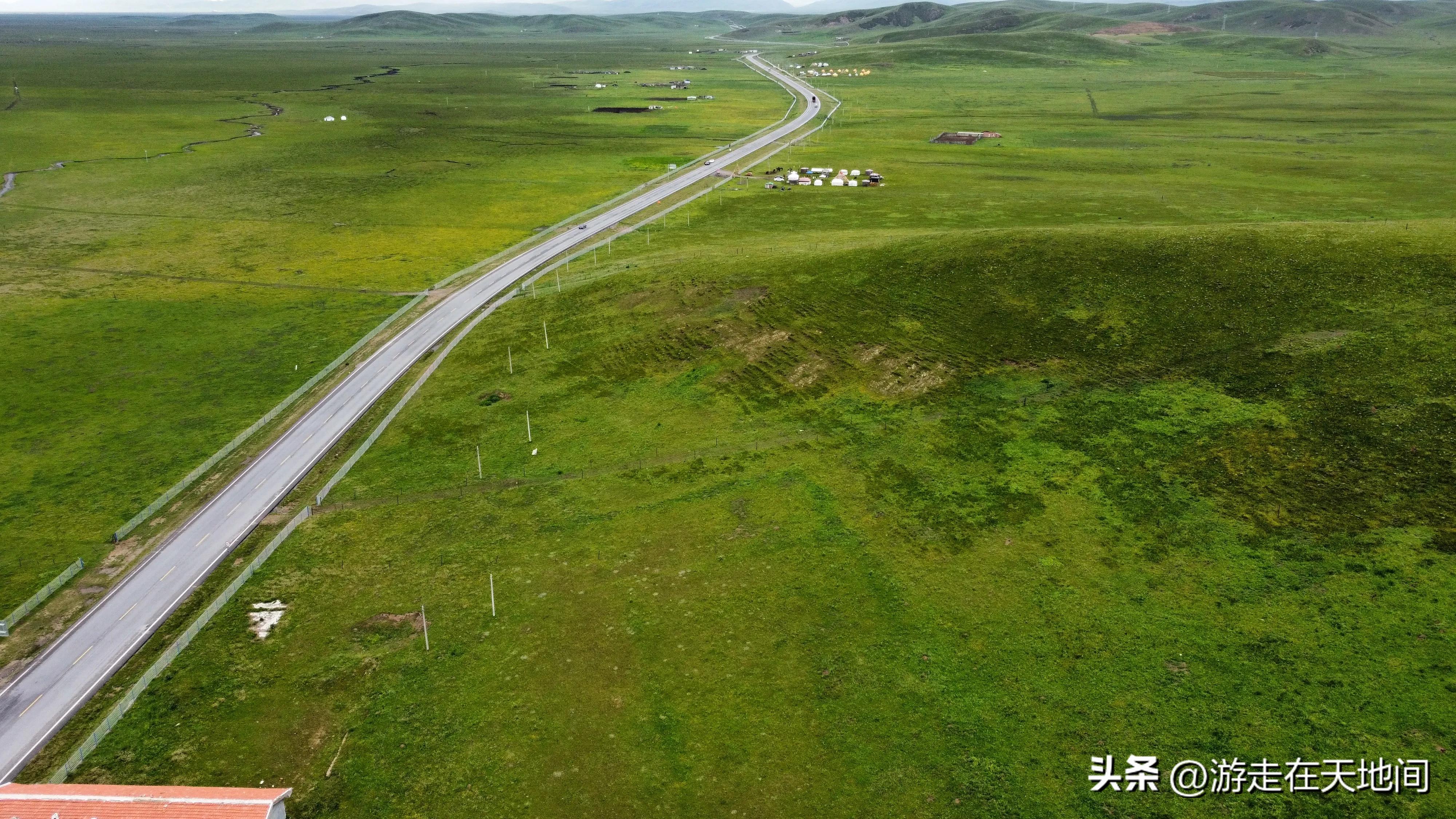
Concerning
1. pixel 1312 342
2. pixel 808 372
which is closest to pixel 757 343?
pixel 808 372

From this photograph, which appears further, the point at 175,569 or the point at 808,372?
the point at 808,372

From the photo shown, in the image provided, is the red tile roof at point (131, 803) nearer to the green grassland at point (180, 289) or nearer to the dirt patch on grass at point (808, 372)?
the green grassland at point (180, 289)

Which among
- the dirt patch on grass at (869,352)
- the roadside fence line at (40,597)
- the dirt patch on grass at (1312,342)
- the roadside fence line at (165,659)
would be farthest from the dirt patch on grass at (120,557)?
the dirt patch on grass at (1312,342)

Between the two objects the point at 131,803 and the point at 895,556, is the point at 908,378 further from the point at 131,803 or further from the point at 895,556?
the point at 131,803

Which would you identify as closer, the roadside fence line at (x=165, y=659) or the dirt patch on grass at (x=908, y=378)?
the roadside fence line at (x=165, y=659)

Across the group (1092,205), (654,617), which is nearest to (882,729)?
(654,617)

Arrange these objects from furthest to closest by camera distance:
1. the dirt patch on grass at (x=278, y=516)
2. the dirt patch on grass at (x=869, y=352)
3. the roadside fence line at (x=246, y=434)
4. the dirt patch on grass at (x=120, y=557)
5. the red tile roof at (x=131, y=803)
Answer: the dirt patch on grass at (x=869, y=352) → the roadside fence line at (x=246, y=434) → the dirt patch on grass at (x=278, y=516) → the dirt patch on grass at (x=120, y=557) → the red tile roof at (x=131, y=803)

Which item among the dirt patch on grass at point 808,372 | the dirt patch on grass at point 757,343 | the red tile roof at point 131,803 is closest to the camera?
the red tile roof at point 131,803
